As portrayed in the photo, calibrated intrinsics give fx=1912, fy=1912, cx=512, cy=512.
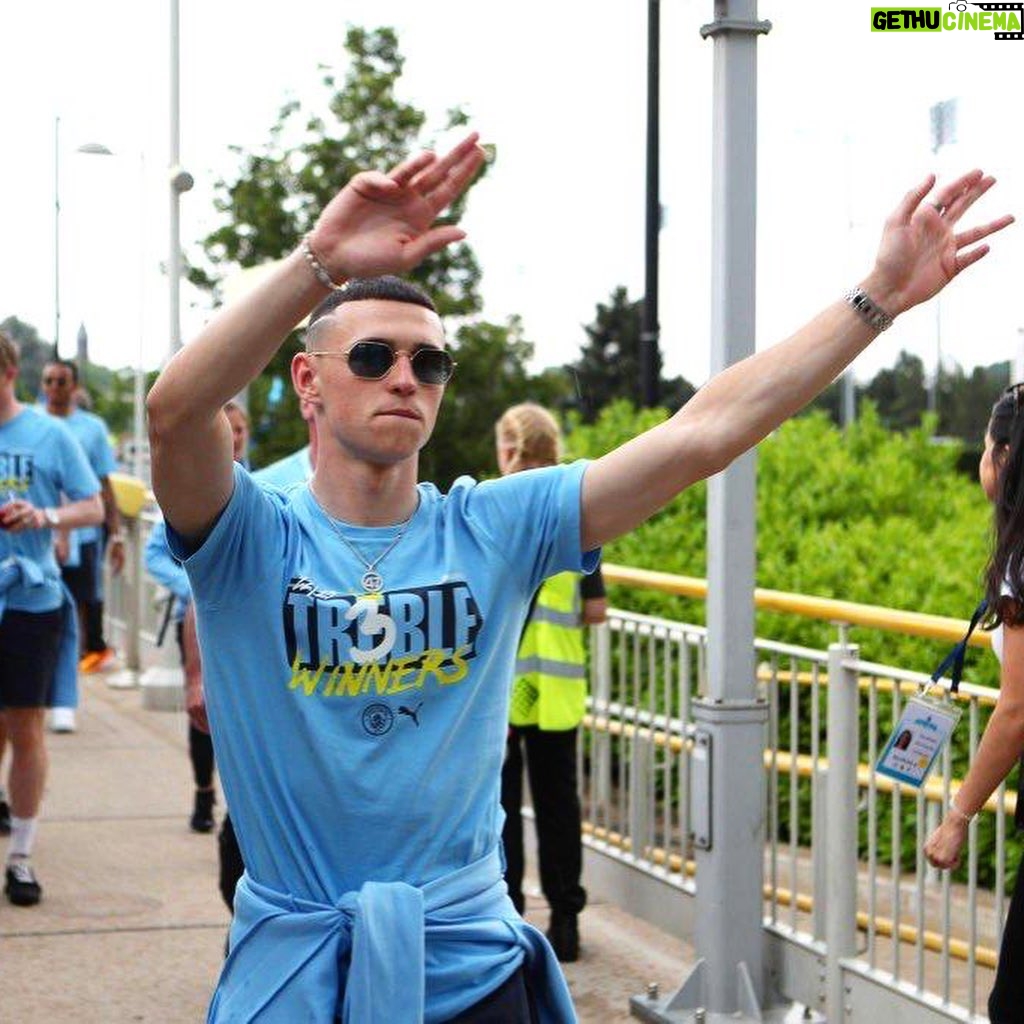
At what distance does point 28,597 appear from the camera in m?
7.06

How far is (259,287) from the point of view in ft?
8.43

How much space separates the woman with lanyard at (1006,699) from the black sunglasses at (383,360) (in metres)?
1.59

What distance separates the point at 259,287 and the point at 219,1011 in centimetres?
110

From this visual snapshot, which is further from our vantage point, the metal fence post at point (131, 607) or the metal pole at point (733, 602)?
the metal fence post at point (131, 607)

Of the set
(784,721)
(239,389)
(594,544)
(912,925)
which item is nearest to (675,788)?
(784,721)

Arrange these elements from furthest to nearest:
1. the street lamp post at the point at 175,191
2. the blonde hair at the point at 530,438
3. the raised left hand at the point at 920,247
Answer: the street lamp post at the point at 175,191, the blonde hair at the point at 530,438, the raised left hand at the point at 920,247

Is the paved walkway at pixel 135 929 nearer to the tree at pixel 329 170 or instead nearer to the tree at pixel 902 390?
the tree at pixel 329 170

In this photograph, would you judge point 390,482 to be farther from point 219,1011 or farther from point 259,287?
point 219,1011

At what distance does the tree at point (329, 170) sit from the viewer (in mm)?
24406

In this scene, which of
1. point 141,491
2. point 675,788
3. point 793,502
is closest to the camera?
point 675,788

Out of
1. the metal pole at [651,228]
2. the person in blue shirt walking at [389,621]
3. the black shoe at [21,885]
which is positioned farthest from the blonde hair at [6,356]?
the metal pole at [651,228]

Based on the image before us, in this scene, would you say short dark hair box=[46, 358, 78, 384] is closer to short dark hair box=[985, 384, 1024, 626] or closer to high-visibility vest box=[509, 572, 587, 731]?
high-visibility vest box=[509, 572, 587, 731]

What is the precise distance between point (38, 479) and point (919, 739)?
391 centimetres

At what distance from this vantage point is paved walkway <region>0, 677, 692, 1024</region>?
5.93 meters
